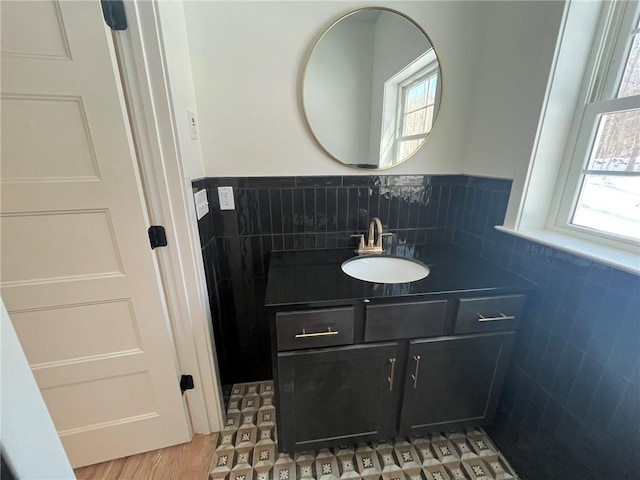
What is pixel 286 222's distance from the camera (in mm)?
1438

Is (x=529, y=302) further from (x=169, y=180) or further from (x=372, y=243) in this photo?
(x=169, y=180)

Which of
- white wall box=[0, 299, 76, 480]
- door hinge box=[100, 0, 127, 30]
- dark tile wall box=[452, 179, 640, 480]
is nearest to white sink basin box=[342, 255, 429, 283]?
dark tile wall box=[452, 179, 640, 480]

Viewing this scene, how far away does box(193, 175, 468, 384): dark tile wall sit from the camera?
138 cm

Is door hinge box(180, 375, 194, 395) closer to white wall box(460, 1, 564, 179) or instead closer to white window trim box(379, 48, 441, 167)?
white window trim box(379, 48, 441, 167)

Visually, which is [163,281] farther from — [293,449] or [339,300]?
[293,449]

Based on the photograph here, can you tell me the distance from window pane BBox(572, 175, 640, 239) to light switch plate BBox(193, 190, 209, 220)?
159 centimetres

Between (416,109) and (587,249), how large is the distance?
0.95 meters

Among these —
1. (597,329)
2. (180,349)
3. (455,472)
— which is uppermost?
(597,329)

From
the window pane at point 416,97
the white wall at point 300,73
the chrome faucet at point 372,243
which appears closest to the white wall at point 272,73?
the white wall at point 300,73

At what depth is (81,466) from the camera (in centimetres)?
124

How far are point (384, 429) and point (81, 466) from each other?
4.65 ft

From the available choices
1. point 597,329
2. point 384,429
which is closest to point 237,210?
point 384,429

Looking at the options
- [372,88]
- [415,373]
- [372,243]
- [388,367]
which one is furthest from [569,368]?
[372,88]

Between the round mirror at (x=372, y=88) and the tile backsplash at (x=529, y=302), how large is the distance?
0.17m
